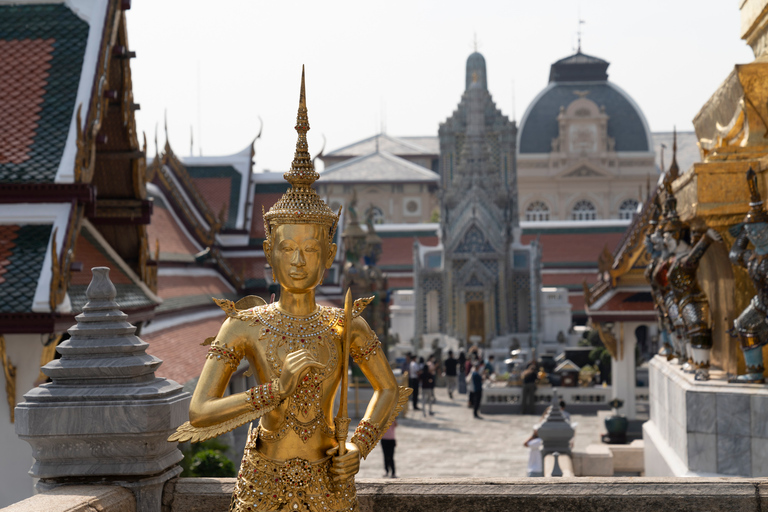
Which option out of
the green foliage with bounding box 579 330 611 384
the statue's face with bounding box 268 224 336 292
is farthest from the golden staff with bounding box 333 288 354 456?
the green foliage with bounding box 579 330 611 384

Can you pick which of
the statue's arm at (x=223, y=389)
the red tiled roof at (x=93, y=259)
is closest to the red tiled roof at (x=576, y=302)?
the red tiled roof at (x=93, y=259)

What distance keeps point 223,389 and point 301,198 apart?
965mm

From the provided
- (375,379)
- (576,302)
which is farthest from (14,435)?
(576,302)

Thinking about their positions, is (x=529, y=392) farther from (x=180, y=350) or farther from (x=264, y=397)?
(x=264, y=397)

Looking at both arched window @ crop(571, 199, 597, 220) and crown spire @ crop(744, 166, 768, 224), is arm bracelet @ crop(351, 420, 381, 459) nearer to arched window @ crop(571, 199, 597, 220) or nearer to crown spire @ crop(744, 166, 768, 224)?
crown spire @ crop(744, 166, 768, 224)

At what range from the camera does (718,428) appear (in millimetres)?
7633

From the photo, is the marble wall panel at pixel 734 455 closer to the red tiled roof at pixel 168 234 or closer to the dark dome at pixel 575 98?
the red tiled roof at pixel 168 234

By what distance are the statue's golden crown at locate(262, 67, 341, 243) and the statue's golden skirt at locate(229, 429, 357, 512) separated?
107 centimetres

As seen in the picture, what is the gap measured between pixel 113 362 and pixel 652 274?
6480mm

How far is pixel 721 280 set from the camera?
883 cm

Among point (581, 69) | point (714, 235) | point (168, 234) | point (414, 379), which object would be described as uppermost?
point (581, 69)

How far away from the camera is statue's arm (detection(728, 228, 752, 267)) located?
7.44 metres

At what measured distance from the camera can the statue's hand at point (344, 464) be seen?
4.25 m

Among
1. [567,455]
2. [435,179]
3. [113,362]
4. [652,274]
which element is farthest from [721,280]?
[435,179]
